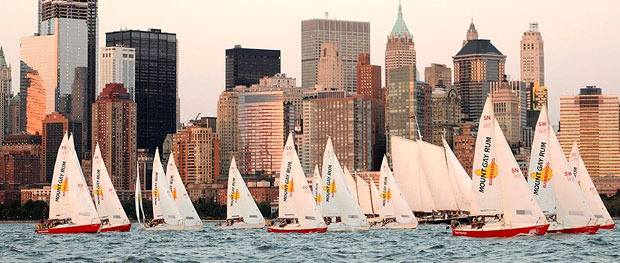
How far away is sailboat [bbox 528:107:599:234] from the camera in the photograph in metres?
88.6

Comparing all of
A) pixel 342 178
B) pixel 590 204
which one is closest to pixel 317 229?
pixel 342 178

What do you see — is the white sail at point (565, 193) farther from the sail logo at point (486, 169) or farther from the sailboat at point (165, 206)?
the sailboat at point (165, 206)

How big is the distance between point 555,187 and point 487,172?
29.2ft

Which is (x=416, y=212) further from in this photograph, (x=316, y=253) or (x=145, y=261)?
(x=145, y=261)

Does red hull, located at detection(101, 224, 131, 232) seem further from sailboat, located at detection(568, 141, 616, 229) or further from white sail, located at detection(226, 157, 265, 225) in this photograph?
sailboat, located at detection(568, 141, 616, 229)

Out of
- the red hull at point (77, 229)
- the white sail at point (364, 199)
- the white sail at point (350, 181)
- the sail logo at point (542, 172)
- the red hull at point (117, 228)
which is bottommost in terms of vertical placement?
the red hull at point (117, 228)

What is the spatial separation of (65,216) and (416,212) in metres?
45.0

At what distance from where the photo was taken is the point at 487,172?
83.8m

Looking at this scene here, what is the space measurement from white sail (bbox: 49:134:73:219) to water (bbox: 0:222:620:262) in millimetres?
8717

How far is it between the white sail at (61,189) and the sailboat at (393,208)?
1228 inches

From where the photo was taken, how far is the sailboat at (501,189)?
273 feet

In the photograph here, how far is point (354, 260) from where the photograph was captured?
250 ft

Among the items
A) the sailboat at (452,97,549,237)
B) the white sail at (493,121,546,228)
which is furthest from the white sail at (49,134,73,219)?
the white sail at (493,121,546,228)

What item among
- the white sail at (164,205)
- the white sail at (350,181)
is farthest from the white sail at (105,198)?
the white sail at (350,181)
